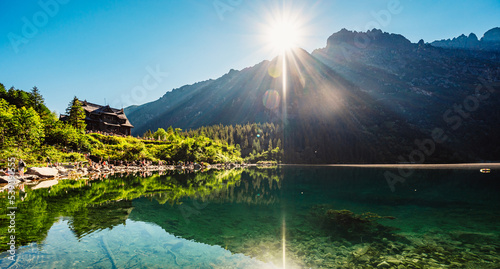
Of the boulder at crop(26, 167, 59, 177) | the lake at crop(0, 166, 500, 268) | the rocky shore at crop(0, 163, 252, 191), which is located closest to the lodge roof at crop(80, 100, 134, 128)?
Result: the rocky shore at crop(0, 163, 252, 191)

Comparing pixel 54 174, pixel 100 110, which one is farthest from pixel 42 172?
pixel 100 110

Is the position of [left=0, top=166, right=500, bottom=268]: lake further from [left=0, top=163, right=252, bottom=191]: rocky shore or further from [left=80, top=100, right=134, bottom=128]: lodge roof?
[left=80, top=100, right=134, bottom=128]: lodge roof

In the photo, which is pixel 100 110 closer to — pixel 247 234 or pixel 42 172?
pixel 42 172

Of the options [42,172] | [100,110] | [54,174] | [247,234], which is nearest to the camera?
[247,234]

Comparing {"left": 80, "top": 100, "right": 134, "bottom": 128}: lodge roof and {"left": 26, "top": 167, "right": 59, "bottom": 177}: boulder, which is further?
{"left": 80, "top": 100, "right": 134, "bottom": 128}: lodge roof

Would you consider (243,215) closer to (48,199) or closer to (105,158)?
(48,199)

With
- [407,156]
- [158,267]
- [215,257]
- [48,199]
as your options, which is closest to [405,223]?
[215,257]

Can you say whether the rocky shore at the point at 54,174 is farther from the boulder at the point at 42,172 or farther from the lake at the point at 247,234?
the lake at the point at 247,234

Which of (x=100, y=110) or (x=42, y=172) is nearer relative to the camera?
(x=42, y=172)

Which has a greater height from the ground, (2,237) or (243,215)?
(2,237)

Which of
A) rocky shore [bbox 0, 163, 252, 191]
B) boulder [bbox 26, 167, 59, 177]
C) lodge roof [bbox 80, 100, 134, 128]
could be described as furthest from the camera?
lodge roof [bbox 80, 100, 134, 128]

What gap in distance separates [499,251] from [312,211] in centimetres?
1112

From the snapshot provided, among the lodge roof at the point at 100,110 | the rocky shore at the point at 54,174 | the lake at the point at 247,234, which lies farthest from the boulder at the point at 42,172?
the lodge roof at the point at 100,110

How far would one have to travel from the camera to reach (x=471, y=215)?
17922 mm
